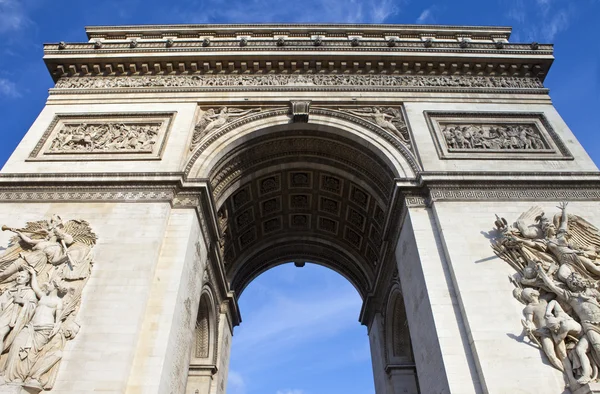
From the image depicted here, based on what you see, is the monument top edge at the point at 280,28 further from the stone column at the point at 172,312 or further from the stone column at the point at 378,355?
the stone column at the point at 378,355

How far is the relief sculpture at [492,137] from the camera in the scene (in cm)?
1164

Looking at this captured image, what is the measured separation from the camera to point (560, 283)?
27.7ft

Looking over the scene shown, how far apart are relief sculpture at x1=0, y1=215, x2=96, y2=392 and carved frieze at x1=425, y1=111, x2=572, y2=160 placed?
9416mm

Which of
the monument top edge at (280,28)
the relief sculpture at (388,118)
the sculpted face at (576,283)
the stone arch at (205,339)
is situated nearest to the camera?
the sculpted face at (576,283)

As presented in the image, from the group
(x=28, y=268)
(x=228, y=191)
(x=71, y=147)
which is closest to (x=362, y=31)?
(x=228, y=191)

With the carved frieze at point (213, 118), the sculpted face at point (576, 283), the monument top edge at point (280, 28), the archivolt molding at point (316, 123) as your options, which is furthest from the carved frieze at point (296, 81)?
the sculpted face at point (576, 283)

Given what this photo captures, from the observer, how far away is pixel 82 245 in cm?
935

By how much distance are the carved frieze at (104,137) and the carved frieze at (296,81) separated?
1.52 meters

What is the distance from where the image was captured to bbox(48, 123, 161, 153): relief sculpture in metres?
11.6

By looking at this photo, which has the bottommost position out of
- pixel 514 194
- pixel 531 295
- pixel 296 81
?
pixel 531 295

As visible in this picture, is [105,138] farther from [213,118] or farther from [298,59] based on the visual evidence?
[298,59]

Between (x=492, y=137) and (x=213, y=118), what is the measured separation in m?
8.24

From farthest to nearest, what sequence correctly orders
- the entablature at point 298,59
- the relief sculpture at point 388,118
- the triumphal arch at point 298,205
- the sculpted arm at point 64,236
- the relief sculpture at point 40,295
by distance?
the entablature at point 298,59
the relief sculpture at point 388,118
the sculpted arm at point 64,236
the triumphal arch at point 298,205
the relief sculpture at point 40,295

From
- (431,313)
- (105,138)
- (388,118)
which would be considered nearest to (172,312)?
(431,313)
